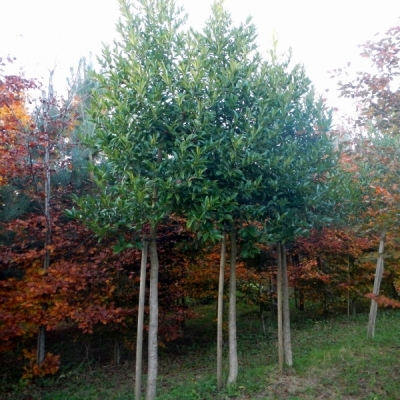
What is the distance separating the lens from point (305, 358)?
835 centimetres

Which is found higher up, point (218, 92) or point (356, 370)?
point (218, 92)

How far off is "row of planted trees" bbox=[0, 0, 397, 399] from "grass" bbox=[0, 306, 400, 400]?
460 millimetres

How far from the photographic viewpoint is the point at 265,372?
24.6 feet

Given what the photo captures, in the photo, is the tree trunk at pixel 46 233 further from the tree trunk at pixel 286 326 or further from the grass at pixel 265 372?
the tree trunk at pixel 286 326

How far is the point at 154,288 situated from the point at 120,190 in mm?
1676

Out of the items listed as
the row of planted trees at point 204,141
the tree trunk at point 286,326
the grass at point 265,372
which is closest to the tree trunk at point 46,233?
the grass at point 265,372

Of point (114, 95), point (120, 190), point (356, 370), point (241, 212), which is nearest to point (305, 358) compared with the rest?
point (356, 370)

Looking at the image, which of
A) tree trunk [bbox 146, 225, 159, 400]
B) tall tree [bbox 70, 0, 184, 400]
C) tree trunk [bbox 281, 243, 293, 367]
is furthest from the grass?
tall tree [bbox 70, 0, 184, 400]

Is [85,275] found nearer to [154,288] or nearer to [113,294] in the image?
[113,294]

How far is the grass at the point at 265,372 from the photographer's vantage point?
6.72 meters

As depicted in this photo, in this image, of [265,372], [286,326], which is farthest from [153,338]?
[286,326]

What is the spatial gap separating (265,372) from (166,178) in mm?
3893

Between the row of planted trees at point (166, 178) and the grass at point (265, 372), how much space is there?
460 mm

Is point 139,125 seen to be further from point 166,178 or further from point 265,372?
point 265,372
